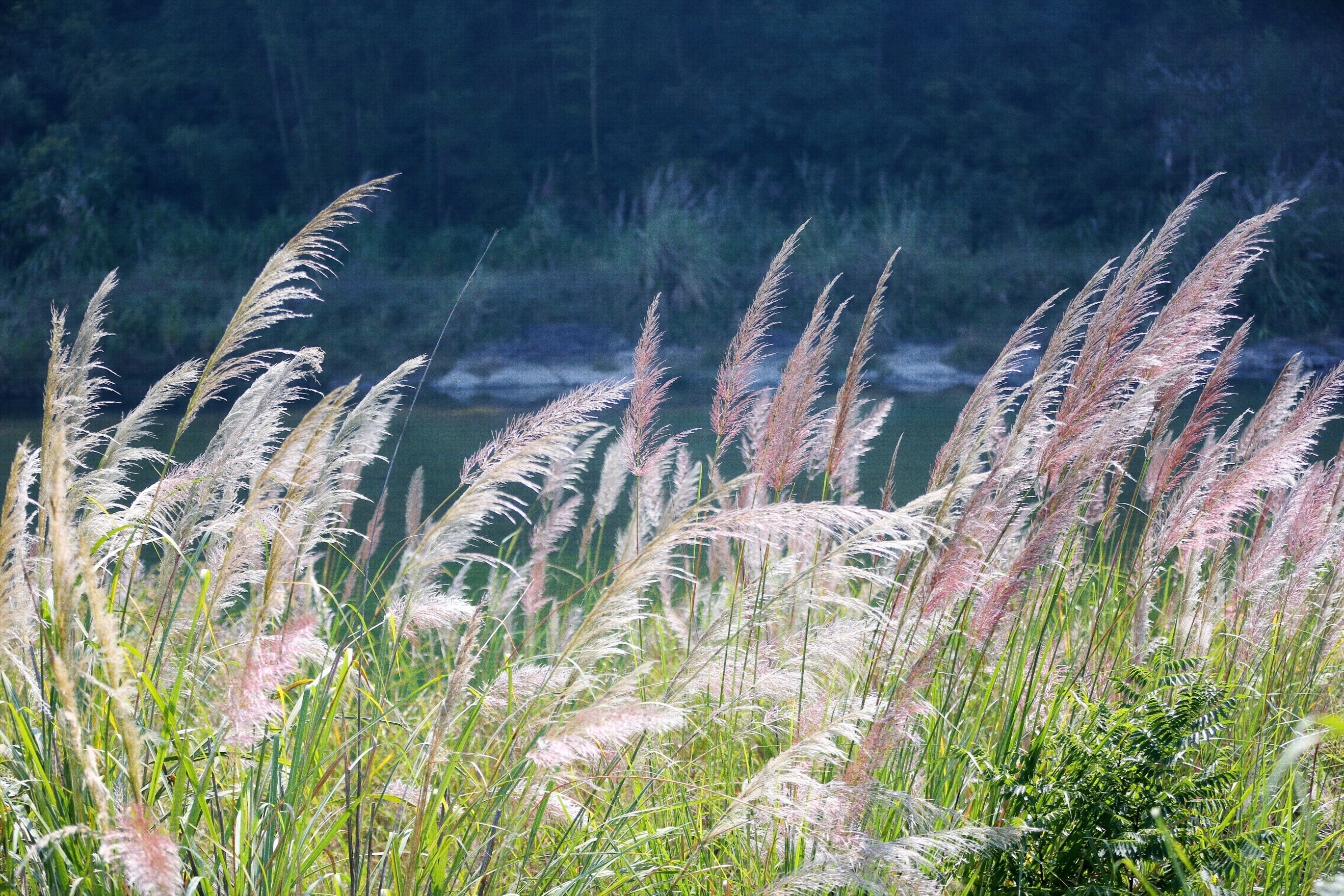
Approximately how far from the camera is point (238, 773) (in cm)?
136

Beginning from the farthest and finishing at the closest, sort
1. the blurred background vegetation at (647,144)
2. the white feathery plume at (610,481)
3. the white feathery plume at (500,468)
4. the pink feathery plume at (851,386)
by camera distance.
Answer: the blurred background vegetation at (647,144) < the white feathery plume at (610,481) < the pink feathery plume at (851,386) < the white feathery plume at (500,468)

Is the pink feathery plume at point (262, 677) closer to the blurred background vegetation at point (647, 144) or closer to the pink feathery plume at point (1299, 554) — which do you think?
the pink feathery plume at point (1299, 554)

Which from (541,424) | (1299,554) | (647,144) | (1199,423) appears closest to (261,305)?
(541,424)

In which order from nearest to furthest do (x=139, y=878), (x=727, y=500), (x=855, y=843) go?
(x=139, y=878) < (x=855, y=843) < (x=727, y=500)

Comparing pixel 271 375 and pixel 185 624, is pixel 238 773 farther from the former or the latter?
pixel 271 375

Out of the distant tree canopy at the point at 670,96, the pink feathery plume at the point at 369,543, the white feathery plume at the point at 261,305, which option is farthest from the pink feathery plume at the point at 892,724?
the distant tree canopy at the point at 670,96

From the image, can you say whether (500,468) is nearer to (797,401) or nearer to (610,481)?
(797,401)

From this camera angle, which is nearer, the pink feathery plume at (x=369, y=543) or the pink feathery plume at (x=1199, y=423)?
the pink feathery plume at (x=1199, y=423)

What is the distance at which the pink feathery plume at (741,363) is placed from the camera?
69.9 inches

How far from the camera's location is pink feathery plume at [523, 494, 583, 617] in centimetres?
228

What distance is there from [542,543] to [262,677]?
3.87ft

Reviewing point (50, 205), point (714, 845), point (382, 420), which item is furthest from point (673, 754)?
point (50, 205)

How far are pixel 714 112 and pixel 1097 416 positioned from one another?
1525 centimetres

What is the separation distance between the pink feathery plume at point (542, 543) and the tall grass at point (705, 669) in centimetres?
39
